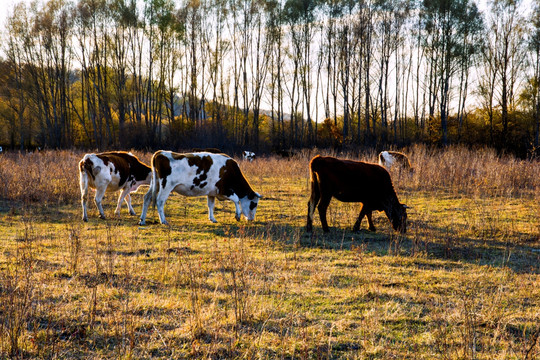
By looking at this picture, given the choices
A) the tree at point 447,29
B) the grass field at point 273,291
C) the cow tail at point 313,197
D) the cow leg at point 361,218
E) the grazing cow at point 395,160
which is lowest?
the grass field at point 273,291

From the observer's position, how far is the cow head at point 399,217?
27.8 ft

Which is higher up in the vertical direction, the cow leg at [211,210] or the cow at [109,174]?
the cow at [109,174]

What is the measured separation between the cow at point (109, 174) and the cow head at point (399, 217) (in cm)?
611

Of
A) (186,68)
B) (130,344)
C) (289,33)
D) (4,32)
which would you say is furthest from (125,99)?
(130,344)

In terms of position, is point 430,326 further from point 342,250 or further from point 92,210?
point 92,210

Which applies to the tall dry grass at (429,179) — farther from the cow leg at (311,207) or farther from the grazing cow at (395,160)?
the cow leg at (311,207)

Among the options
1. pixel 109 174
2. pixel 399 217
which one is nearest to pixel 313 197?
pixel 399 217

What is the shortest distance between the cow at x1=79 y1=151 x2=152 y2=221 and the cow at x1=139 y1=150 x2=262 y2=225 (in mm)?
1082

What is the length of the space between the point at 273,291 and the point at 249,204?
5.47m

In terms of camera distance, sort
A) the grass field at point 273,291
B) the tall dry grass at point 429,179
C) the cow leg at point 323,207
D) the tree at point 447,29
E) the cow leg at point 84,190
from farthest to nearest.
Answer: the tree at point 447,29 < the tall dry grass at point 429,179 < the cow leg at point 84,190 < the cow leg at point 323,207 < the grass field at point 273,291

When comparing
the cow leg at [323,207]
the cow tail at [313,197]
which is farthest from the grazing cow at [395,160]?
the cow leg at [323,207]

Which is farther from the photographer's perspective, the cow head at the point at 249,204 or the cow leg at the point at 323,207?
the cow head at the point at 249,204

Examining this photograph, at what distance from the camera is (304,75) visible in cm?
3809

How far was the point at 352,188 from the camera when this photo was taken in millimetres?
8406
